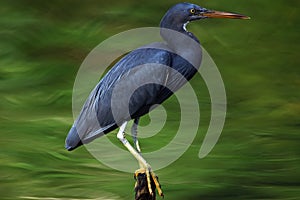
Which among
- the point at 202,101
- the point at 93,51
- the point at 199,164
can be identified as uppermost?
the point at 93,51

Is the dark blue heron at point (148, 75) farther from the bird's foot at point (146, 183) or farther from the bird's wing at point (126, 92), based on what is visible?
the bird's foot at point (146, 183)

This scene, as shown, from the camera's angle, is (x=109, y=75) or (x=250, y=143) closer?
(x=109, y=75)

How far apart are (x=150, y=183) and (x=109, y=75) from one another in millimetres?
714

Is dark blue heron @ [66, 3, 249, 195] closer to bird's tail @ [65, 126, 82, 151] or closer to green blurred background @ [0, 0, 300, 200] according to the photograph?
bird's tail @ [65, 126, 82, 151]

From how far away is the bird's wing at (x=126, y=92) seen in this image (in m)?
4.94

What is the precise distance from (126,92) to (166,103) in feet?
13.5

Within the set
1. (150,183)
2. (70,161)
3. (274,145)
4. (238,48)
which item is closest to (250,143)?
(274,145)

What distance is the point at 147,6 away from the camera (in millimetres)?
11102

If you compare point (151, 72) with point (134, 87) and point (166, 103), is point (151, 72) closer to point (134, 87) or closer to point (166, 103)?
point (134, 87)

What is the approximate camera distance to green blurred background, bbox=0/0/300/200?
7312 mm

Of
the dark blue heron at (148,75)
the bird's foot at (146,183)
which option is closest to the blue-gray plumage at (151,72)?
the dark blue heron at (148,75)

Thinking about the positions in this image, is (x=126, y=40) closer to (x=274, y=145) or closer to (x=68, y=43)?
(x=68, y=43)

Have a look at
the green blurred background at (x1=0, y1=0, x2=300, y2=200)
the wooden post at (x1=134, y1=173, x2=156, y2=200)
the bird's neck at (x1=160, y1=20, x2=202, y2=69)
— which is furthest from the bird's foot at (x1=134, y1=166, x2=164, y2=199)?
the green blurred background at (x1=0, y1=0, x2=300, y2=200)

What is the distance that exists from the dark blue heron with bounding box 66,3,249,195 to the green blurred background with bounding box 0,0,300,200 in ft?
6.66
